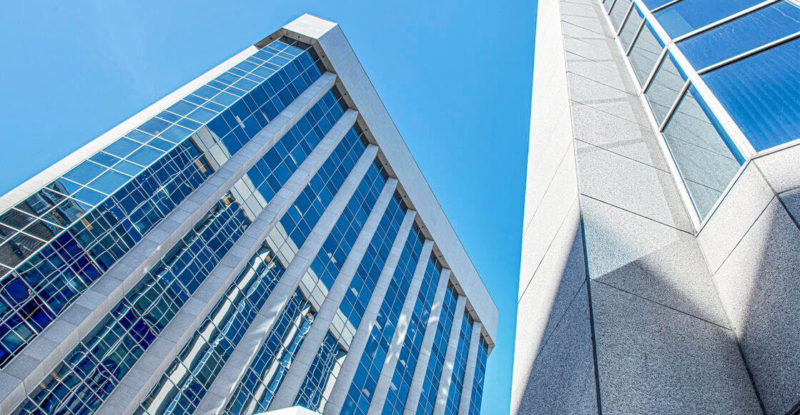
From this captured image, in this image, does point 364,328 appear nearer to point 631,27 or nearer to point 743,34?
point 631,27

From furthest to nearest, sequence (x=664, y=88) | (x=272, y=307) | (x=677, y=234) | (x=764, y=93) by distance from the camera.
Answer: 1. (x=272, y=307)
2. (x=664, y=88)
3. (x=677, y=234)
4. (x=764, y=93)

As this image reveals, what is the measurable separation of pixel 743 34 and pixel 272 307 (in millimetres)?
30472

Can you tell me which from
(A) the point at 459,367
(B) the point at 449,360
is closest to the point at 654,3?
(B) the point at 449,360

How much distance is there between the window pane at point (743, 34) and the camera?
16.6ft

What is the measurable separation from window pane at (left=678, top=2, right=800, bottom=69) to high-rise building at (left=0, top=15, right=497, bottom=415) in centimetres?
2297

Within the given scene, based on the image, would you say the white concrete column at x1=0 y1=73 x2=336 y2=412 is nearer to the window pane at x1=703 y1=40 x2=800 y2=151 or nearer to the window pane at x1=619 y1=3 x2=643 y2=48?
the window pane at x1=619 y1=3 x2=643 y2=48

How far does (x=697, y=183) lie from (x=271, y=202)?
3309 centimetres

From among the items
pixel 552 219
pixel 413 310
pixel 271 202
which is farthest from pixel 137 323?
pixel 413 310

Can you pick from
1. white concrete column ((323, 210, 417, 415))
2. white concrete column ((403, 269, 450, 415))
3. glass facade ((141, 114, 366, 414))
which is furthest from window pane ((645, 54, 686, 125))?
white concrete column ((403, 269, 450, 415))

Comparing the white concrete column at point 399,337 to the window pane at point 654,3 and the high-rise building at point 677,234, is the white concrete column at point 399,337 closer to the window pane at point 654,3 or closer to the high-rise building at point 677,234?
the high-rise building at point 677,234

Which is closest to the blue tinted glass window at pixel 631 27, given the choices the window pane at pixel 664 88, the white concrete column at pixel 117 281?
the window pane at pixel 664 88

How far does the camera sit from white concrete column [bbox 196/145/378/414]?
88.3 ft

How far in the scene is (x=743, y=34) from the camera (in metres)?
5.47

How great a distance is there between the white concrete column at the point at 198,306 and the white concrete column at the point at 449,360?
2474 centimetres
